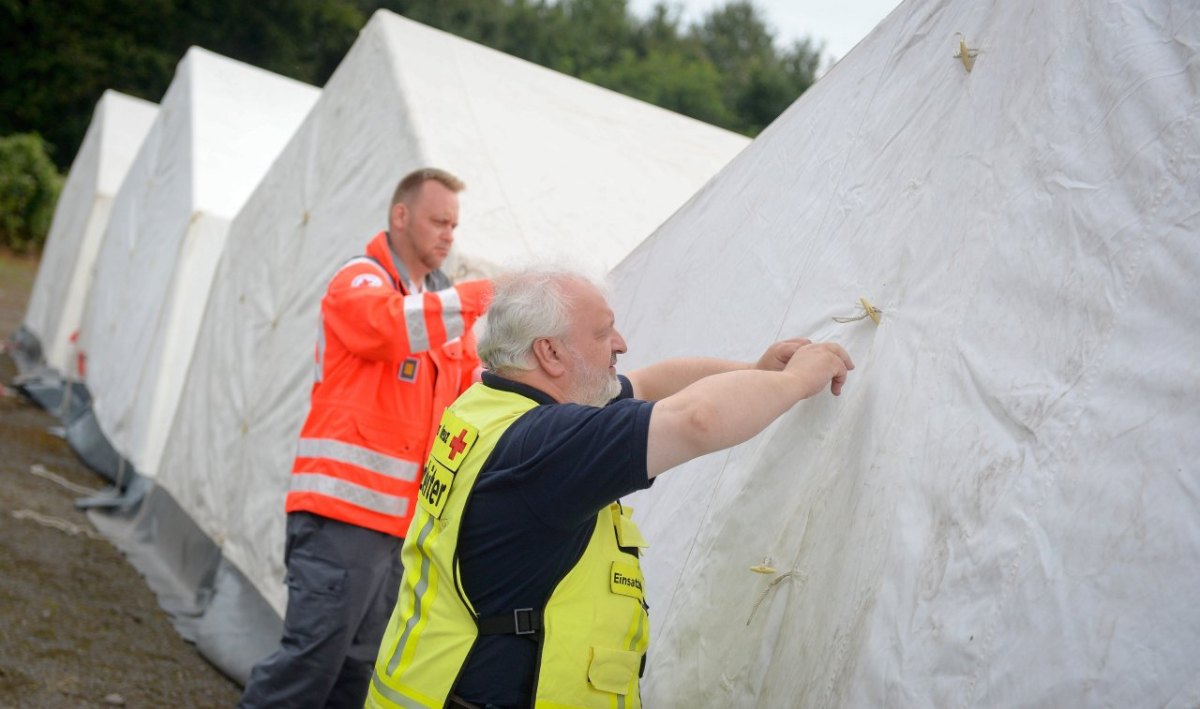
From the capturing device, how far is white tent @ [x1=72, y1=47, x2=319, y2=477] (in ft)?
26.2

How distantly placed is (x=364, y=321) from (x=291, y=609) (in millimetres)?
945

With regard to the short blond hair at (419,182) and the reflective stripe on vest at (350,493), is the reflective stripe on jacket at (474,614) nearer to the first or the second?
the reflective stripe on vest at (350,493)

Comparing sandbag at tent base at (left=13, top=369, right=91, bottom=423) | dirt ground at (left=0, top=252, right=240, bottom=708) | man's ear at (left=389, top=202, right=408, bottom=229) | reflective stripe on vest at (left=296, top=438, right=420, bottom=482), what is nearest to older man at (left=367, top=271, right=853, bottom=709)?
reflective stripe on vest at (left=296, top=438, right=420, bottom=482)

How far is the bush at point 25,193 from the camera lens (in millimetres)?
24938

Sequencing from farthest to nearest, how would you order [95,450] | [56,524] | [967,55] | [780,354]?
[95,450]
[56,524]
[780,354]
[967,55]

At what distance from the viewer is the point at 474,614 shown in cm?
217

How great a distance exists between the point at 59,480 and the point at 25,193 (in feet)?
62.6

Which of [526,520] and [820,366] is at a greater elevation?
[820,366]

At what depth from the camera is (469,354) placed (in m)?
4.22

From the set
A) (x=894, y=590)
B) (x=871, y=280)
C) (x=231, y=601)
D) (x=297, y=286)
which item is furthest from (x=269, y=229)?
(x=894, y=590)

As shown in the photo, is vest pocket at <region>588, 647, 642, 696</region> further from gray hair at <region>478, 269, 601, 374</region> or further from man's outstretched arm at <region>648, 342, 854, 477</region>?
gray hair at <region>478, 269, 601, 374</region>

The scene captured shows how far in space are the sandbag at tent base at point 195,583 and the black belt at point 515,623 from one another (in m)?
3.25

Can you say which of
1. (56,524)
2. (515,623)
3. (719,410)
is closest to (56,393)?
(56,524)

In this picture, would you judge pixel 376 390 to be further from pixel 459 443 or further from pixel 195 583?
pixel 195 583
